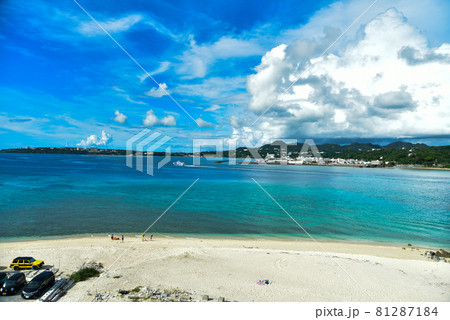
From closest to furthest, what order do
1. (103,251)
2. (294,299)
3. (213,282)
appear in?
(294,299) → (213,282) → (103,251)

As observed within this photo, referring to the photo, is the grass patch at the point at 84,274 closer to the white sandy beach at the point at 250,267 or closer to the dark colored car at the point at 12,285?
the white sandy beach at the point at 250,267

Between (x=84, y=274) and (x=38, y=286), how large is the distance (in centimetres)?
231

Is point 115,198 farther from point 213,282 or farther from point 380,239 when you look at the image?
point 380,239

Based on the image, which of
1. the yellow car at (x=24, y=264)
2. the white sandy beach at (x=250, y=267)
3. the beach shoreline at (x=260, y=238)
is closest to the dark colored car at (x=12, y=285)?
the white sandy beach at (x=250, y=267)

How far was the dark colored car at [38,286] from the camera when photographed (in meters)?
7.89

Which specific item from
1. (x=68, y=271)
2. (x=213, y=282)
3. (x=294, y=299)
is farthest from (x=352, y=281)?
(x=68, y=271)

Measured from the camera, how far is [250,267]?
1253 centimetres

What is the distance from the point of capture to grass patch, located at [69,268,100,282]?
1006 centimetres

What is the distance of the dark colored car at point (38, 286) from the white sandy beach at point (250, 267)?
33.9 inches

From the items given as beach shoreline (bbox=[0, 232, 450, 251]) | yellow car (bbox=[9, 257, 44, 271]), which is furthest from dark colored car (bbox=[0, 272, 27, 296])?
beach shoreline (bbox=[0, 232, 450, 251])

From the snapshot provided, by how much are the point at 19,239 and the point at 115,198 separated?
15.9 metres

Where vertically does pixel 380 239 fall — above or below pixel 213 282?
below
